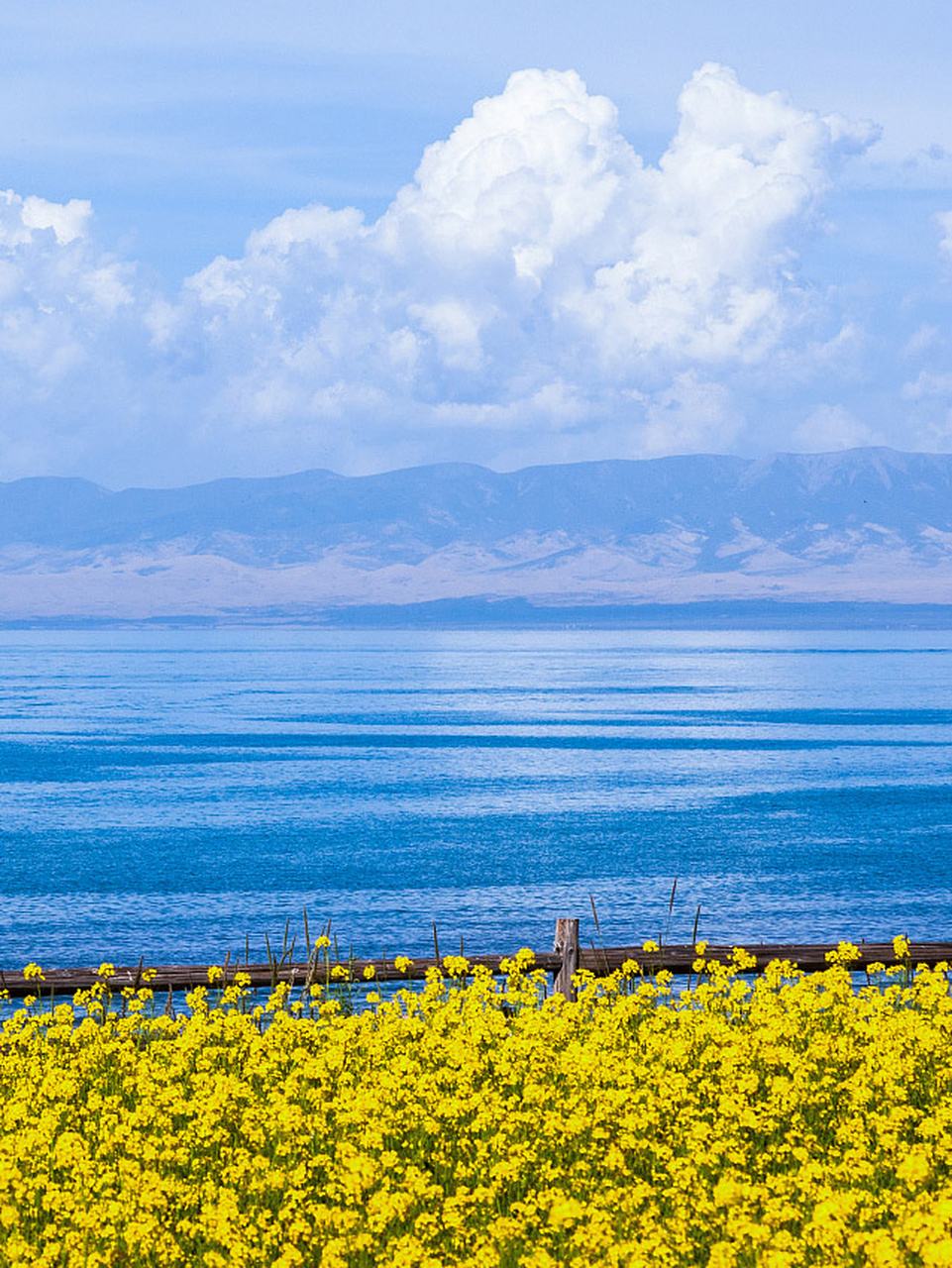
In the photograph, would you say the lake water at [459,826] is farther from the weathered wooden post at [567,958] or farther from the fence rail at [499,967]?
the weathered wooden post at [567,958]

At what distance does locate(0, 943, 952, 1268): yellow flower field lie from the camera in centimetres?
824

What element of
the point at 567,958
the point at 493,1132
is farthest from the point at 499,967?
the point at 493,1132

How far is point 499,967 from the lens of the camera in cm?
1545

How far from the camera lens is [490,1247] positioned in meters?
8.05

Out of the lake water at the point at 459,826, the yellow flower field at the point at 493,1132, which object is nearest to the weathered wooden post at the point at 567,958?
the yellow flower field at the point at 493,1132

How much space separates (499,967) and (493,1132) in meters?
5.04

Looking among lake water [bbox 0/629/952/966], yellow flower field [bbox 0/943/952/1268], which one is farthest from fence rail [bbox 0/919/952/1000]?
lake water [bbox 0/629/952/966]

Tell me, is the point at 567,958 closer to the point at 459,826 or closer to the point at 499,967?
the point at 499,967

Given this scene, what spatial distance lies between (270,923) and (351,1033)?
24391 mm

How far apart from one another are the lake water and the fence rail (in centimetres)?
1683

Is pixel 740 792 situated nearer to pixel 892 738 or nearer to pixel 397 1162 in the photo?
pixel 892 738

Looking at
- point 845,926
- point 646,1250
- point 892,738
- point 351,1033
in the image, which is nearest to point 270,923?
point 845,926

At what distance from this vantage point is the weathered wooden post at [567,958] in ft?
51.3

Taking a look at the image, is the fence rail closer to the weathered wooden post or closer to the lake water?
the weathered wooden post
